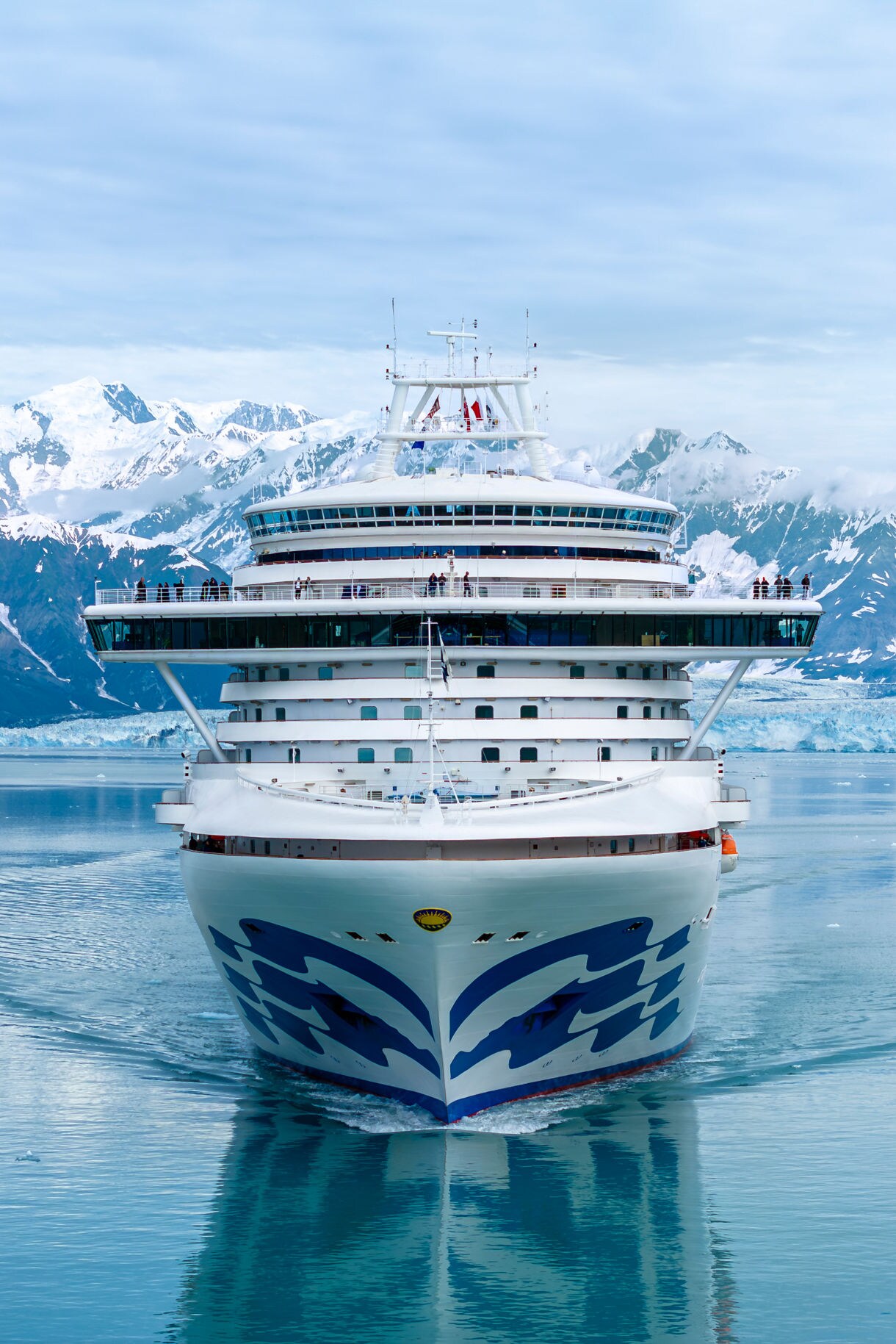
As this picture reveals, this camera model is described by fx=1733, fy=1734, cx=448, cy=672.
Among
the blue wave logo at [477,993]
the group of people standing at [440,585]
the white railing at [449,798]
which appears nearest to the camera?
the white railing at [449,798]

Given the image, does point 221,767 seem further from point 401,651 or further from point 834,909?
point 834,909

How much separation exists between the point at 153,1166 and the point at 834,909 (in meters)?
37.6

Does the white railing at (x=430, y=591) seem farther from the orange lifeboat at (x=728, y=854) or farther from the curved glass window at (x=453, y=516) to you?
the orange lifeboat at (x=728, y=854)

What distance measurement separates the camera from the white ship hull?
92.1ft

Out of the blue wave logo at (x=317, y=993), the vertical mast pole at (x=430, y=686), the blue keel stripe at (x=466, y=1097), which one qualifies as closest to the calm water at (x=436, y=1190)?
the blue keel stripe at (x=466, y=1097)

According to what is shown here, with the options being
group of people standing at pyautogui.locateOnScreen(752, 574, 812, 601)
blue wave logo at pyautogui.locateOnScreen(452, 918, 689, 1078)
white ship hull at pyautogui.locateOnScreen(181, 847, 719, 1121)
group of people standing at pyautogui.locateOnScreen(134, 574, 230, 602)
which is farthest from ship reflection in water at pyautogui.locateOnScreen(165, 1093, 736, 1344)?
group of people standing at pyautogui.locateOnScreen(752, 574, 812, 601)

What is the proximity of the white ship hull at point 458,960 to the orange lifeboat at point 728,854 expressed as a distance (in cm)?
368

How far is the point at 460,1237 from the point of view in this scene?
26469 mm

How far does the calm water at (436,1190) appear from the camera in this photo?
24000 mm

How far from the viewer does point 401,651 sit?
32438 mm

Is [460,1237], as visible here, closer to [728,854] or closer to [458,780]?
[458,780]

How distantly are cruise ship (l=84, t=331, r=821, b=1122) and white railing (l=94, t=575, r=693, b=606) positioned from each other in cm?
6

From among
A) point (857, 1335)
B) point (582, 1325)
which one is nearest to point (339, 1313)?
point (582, 1325)

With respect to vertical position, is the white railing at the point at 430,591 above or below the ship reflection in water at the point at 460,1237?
above
